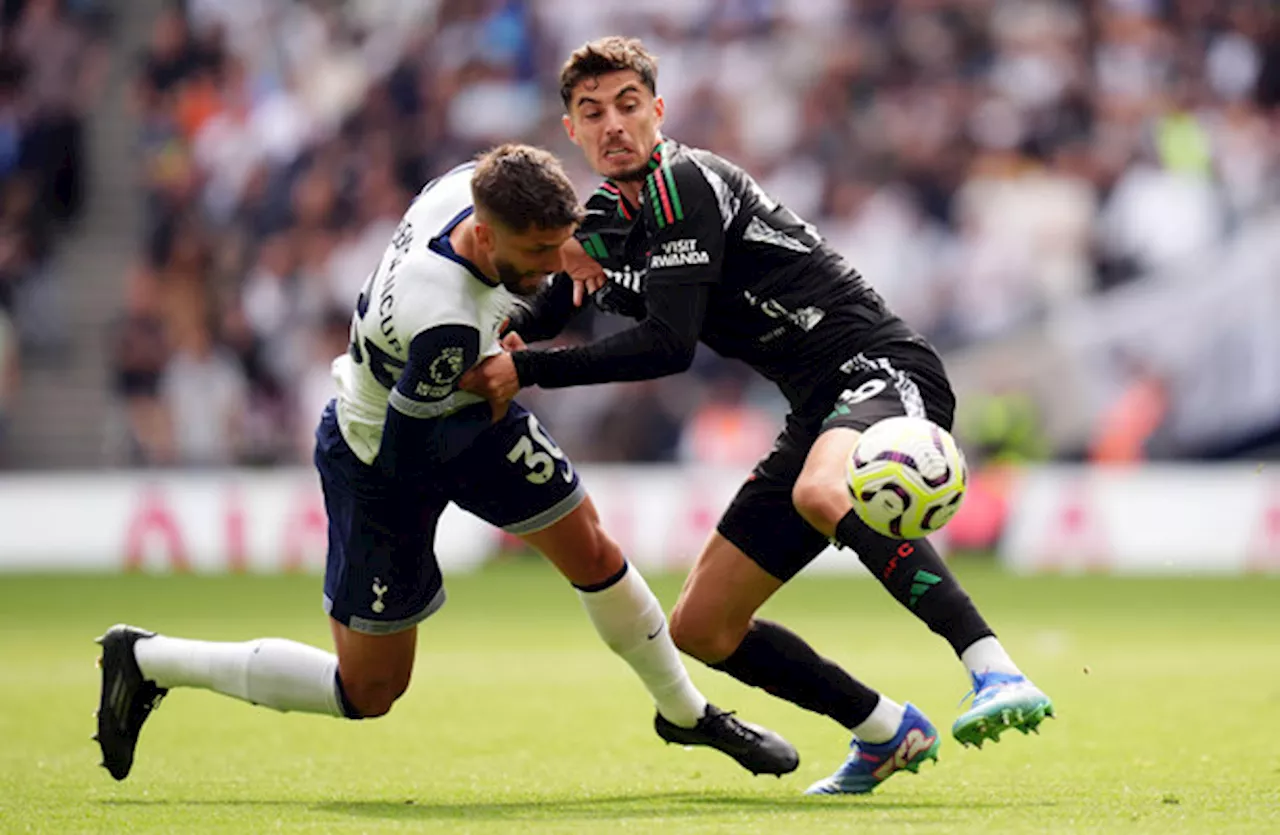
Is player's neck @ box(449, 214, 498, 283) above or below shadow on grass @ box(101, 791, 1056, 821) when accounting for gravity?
above

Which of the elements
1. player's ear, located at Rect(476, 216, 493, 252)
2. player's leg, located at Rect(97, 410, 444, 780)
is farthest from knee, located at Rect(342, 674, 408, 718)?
player's ear, located at Rect(476, 216, 493, 252)

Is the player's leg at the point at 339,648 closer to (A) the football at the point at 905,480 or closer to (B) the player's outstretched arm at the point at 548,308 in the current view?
(B) the player's outstretched arm at the point at 548,308

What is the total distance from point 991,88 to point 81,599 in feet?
33.5

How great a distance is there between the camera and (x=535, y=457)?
23.4ft

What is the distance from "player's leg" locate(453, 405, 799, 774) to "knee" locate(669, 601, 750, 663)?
0.13 metres

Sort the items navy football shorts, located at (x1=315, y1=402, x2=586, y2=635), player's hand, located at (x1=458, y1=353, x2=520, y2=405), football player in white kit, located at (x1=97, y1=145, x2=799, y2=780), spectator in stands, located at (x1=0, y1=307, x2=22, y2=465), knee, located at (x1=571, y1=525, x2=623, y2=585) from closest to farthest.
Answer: football player in white kit, located at (x1=97, y1=145, x2=799, y2=780), player's hand, located at (x1=458, y1=353, x2=520, y2=405), navy football shorts, located at (x1=315, y1=402, x2=586, y2=635), knee, located at (x1=571, y1=525, x2=623, y2=585), spectator in stands, located at (x1=0, y1=307, x2=22, y2=465)

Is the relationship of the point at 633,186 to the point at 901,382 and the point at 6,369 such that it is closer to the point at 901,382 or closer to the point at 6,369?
the point at 901,382

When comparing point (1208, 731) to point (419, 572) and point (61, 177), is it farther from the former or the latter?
point (61, 177)

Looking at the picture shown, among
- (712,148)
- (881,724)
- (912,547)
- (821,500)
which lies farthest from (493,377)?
(712,148)

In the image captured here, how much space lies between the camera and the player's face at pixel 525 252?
6469 mm

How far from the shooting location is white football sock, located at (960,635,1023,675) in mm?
6152

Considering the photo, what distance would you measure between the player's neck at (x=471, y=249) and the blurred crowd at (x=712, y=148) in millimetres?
12337

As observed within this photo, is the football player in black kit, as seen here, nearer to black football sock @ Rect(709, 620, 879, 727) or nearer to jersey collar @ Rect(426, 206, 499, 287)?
black football sock @ Rect(709, 620, 879, 727)

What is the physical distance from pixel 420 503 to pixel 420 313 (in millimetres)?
845
